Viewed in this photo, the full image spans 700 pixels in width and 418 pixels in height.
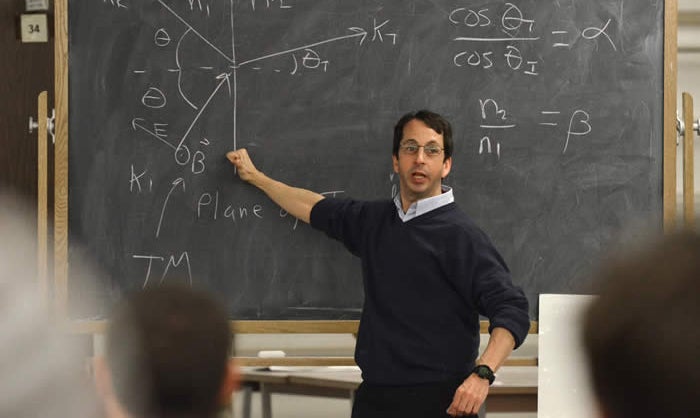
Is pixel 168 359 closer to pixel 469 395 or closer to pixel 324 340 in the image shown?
pixel 469 395

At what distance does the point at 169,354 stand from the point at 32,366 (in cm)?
50

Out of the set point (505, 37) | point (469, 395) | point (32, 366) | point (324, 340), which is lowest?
point (324, 340)

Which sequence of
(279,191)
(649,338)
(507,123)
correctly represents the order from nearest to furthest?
(649,338), (279,191), (507,123)

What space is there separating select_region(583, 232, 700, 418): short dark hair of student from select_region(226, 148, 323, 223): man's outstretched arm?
2.50 m

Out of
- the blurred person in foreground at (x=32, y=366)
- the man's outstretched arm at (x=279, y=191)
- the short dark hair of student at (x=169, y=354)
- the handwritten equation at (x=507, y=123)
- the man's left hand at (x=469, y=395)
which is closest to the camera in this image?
the short dark hair of student at (x=169, y=354)

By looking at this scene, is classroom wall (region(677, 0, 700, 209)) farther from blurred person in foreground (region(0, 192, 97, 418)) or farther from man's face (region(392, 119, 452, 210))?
blurred person in foreground (region(0, 192, 97, 418))

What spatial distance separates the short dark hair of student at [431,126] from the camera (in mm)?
3156

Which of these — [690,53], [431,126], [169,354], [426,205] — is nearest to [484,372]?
[426,205]

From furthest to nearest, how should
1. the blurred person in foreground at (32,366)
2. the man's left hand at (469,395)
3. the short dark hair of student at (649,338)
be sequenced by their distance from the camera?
the man's left hand at (469,395), the blurred person in foreground at (32,366), the short dark hair of student at (649,338)

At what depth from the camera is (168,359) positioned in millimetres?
853

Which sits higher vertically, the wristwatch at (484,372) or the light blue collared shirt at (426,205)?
the light blue collared shirt at (426,205)

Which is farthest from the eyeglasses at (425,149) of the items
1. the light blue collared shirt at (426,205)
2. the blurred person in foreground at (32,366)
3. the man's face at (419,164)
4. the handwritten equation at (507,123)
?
the blurred person in foreground at (32,366)

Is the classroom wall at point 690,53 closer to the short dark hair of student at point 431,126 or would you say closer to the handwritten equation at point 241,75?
the handwritten equation at point 241,75

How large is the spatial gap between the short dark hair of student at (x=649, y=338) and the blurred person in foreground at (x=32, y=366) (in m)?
0.49
